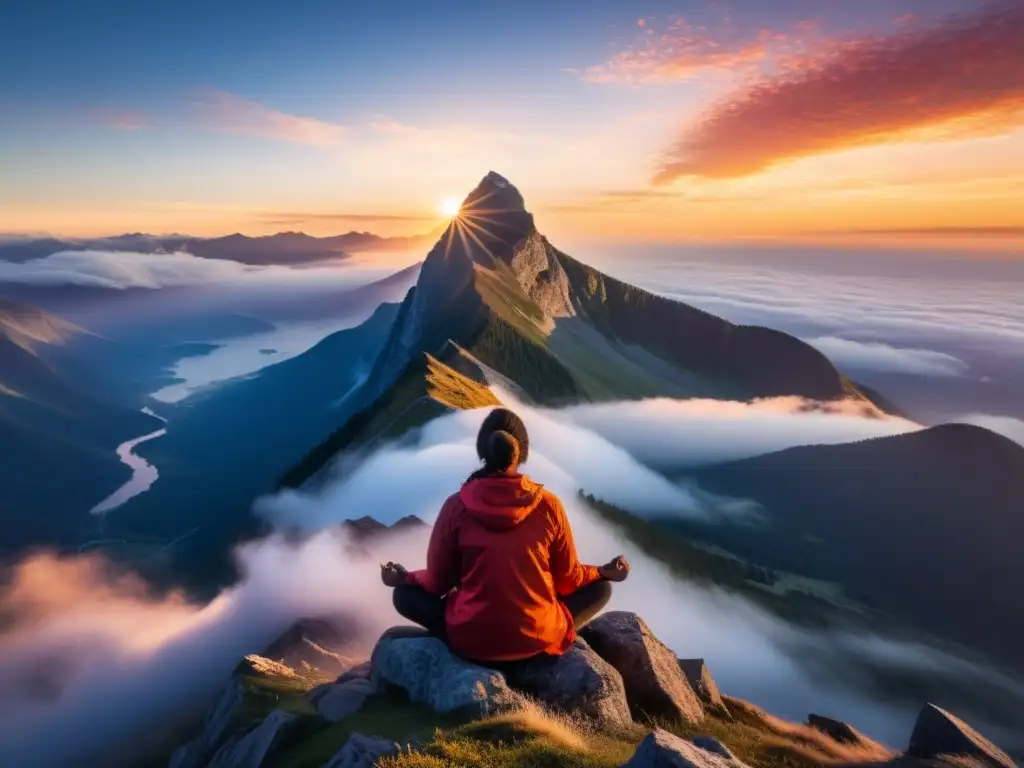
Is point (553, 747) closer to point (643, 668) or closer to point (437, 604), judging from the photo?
point (437, 604)

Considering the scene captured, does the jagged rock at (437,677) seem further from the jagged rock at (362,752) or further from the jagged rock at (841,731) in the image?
the jagged rock at (841,731)

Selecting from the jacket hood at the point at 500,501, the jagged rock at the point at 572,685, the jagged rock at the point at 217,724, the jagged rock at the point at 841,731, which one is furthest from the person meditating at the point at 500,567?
the jagged rock at the point at 217,724

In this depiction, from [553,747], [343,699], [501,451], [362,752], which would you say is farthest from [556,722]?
[343,699]

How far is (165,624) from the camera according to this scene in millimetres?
159625

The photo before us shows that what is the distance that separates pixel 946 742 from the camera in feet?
53.5

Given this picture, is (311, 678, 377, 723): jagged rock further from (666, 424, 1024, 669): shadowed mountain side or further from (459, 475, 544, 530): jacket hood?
(666, 424, 1024, 669): shadowed mountain side

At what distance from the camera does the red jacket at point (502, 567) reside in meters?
11.7

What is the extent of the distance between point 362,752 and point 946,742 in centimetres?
1475

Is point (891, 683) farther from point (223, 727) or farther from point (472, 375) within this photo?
point (223, 727)

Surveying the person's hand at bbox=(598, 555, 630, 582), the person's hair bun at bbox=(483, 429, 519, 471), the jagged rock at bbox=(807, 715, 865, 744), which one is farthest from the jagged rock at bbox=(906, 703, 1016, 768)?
the person's hair bun at bbox=(483, 429, 519, 471)

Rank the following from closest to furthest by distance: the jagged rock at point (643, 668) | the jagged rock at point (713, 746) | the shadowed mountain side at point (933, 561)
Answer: the jagged rock at point (713, 746) → the jagged rock at point (643, 668) → the shadowed mountain side at point (933, 561)

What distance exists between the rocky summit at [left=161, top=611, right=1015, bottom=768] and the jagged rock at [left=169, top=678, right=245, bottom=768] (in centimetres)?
184

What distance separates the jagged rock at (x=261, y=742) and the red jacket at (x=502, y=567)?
183 inches

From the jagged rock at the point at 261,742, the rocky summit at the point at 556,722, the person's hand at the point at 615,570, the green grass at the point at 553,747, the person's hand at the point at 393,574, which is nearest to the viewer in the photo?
the green grass at the point at 553,747
